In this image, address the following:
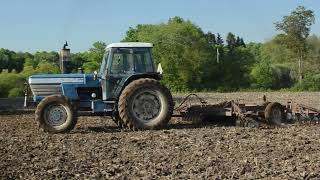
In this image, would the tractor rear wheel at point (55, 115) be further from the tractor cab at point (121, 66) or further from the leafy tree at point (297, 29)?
the leafy tree at point (297, 29)

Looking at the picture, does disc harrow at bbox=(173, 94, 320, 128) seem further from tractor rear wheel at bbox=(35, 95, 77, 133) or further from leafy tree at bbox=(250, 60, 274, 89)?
leafy tree at bbox=(250, 60, 274, 89)

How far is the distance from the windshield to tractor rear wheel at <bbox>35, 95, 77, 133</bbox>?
1.42m

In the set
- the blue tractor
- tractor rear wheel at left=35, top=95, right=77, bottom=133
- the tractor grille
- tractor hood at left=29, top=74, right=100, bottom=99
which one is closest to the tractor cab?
the blue tractor

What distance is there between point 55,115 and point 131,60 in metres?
2.19

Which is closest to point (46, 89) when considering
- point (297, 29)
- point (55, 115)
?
point (55, 115)

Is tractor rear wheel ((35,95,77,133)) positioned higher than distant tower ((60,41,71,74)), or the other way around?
distant tower ((60,41,71,74))

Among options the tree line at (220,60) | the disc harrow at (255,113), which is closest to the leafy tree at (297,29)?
the tree line at (220,60)

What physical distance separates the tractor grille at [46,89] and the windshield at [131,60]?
4.78 ft

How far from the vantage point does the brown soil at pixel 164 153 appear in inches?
299

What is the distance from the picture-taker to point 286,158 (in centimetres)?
871

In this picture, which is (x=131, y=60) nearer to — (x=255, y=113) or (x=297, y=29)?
(x=255, y=113)

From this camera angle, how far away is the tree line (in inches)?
1973

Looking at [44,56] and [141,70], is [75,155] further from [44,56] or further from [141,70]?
[44,56]

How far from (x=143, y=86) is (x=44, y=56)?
55548 mm
